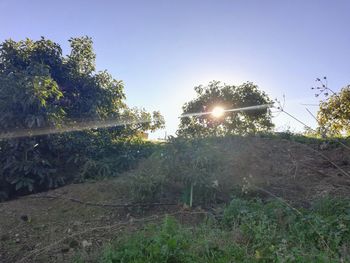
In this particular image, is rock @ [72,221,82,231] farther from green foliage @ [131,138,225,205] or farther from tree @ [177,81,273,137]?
tree @ [177,81,273,137]

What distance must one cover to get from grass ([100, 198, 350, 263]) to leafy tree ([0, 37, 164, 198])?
2404 millimetres

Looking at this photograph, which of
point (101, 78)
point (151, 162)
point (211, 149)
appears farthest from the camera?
point (101, 78)

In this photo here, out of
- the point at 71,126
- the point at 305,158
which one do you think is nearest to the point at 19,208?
the point at 71,126

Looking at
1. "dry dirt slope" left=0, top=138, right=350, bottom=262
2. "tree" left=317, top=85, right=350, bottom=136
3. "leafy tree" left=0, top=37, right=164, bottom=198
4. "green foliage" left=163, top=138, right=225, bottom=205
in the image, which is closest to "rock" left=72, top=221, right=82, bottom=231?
"dry dirt slope" left=0, top=138, right=350, bottom=262

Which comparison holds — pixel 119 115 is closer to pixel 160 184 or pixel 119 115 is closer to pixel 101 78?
pixel 101 78

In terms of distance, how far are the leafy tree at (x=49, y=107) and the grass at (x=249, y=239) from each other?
2404 mm

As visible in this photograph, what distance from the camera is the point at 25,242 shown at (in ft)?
10.5

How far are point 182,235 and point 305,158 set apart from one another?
3309 mm

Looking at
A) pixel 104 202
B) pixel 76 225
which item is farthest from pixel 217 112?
pixel 76 225

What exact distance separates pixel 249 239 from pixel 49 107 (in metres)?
3.38

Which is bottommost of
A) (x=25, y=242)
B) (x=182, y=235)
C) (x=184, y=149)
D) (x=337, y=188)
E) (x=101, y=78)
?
(x=25, y=242)

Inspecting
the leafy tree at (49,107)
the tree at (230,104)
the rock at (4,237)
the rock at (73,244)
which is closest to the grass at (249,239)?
the rock at (73,244)

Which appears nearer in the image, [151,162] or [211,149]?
[211,149]

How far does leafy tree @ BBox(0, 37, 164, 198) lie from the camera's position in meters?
4.68
